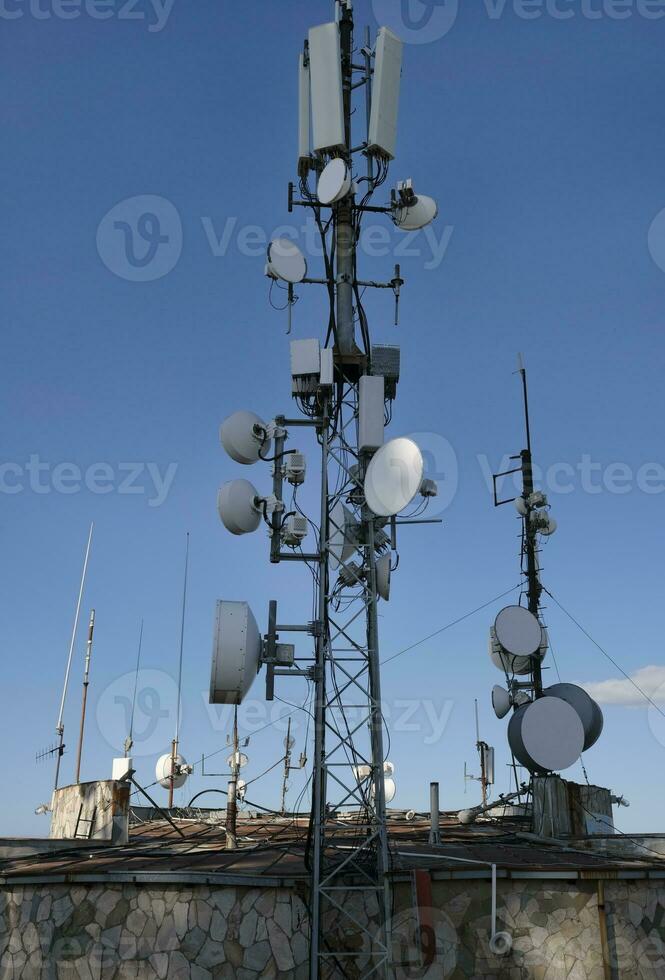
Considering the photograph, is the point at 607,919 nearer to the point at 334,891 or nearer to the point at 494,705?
the point at 334,891

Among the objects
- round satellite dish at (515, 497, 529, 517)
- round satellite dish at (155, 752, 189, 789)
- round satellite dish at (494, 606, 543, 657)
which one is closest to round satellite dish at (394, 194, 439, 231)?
Result: round satellite dish at (494, 606, 543, 657)

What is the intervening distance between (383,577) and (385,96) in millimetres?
7833

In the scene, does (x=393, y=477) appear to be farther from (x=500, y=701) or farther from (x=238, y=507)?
(x=500, y=701)

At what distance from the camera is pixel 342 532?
1346 cm

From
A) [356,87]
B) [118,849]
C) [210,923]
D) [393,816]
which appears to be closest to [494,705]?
[393,816]

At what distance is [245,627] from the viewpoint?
12383mm

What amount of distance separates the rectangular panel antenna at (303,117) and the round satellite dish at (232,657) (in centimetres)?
762

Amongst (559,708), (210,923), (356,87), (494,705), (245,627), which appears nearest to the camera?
(210,923)

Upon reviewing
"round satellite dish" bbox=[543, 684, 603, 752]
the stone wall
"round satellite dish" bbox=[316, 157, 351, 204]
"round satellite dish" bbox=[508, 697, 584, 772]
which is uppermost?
"round satellite dish" bbox=[316, 157, 351, 204]

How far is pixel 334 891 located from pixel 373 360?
7535 mm

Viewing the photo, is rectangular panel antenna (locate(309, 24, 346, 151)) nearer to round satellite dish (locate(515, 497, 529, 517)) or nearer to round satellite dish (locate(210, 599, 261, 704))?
round satellite dish (locate(210, 599, 261, 704))

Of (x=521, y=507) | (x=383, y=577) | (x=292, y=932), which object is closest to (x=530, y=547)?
(x=521, y=507)

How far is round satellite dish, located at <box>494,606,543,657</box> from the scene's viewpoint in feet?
63.3

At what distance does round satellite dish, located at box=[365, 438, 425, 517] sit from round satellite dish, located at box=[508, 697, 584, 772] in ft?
19.2
